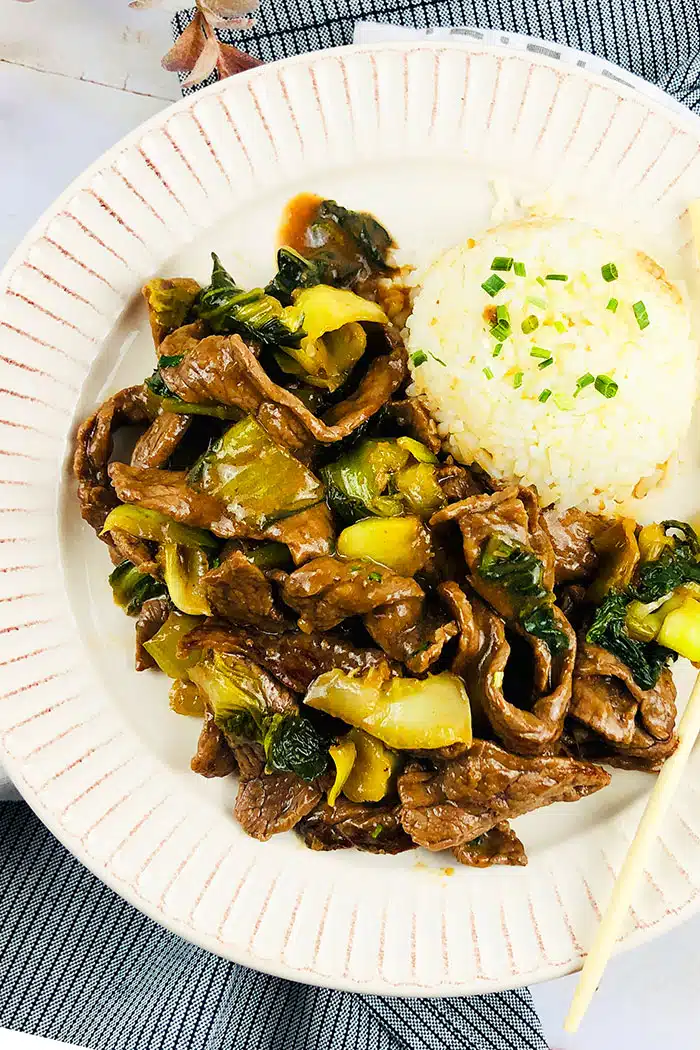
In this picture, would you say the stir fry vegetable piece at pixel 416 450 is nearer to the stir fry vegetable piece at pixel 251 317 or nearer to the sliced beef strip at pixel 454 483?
the sliced beef strip at pixel 454 483

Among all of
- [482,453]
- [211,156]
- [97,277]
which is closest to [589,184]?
[482,453]

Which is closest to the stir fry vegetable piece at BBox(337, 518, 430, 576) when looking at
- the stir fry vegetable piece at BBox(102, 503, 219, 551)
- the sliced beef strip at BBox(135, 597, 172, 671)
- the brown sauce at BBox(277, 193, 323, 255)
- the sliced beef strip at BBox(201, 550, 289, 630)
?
the sliced beef strip at BBox(201, 550, 289, 630)

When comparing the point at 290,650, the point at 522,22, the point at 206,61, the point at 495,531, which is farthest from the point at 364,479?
the point at 522,22

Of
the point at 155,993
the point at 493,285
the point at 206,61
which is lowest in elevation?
the point at 155,993

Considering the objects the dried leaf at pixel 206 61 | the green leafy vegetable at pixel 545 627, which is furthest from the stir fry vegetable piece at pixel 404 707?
the dried leaf at pixel 206 61

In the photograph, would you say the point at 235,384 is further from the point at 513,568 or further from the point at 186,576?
the point at 513,568

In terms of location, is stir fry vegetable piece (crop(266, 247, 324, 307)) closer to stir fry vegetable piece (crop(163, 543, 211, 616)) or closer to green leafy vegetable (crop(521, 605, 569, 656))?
stir fry vegetable piece (crop(163, 543, 211, 616))
